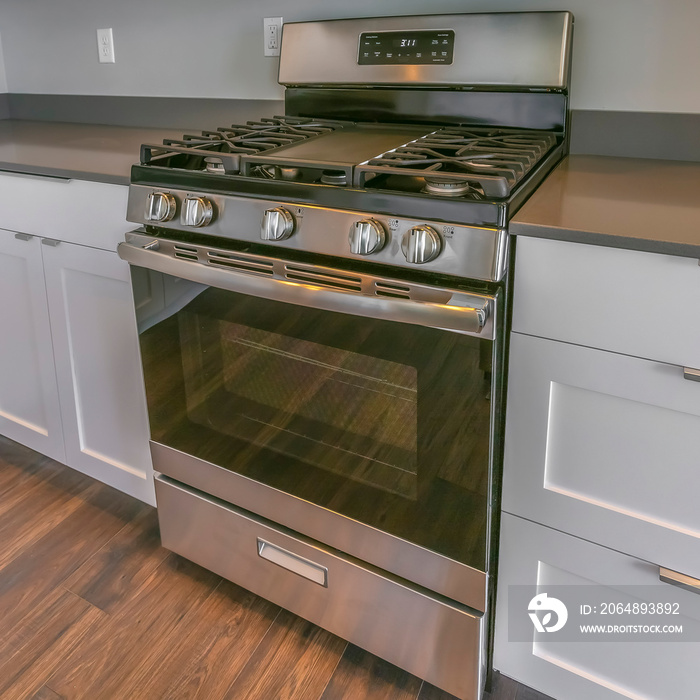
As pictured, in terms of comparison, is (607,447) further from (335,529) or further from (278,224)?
(278,224)

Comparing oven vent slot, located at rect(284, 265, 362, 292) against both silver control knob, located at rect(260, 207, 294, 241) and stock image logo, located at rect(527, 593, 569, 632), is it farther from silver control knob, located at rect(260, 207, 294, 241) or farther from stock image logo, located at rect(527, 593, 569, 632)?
stock image logo, located at rect(527, 593, 569, 632)

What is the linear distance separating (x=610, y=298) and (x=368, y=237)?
363 millimetres

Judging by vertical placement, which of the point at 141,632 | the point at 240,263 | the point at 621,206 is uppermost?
the point at 621,206

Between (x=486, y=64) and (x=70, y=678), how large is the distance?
5.00ft

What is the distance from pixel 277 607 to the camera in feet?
5.05

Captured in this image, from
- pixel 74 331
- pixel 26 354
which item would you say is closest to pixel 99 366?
pixel 74 331

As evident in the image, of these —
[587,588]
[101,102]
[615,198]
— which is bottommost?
[587,588]

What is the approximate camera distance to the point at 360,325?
1.12 meters

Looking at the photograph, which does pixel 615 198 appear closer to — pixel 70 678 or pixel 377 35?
pixel 377 35

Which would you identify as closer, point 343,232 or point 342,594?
point 343,232

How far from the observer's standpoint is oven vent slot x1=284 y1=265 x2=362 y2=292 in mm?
1085

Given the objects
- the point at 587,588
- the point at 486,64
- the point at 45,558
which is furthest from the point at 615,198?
the point at 45,558

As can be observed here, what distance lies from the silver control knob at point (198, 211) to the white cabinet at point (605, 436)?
55 centimetres

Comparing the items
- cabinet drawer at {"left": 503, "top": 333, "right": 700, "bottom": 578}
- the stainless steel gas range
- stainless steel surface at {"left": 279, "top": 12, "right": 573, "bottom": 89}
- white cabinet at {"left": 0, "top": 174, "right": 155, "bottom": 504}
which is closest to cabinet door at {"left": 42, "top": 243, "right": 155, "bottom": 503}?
white cabinet at {"left": 0, "top": 174, "right": 155, "bottom": 504}
